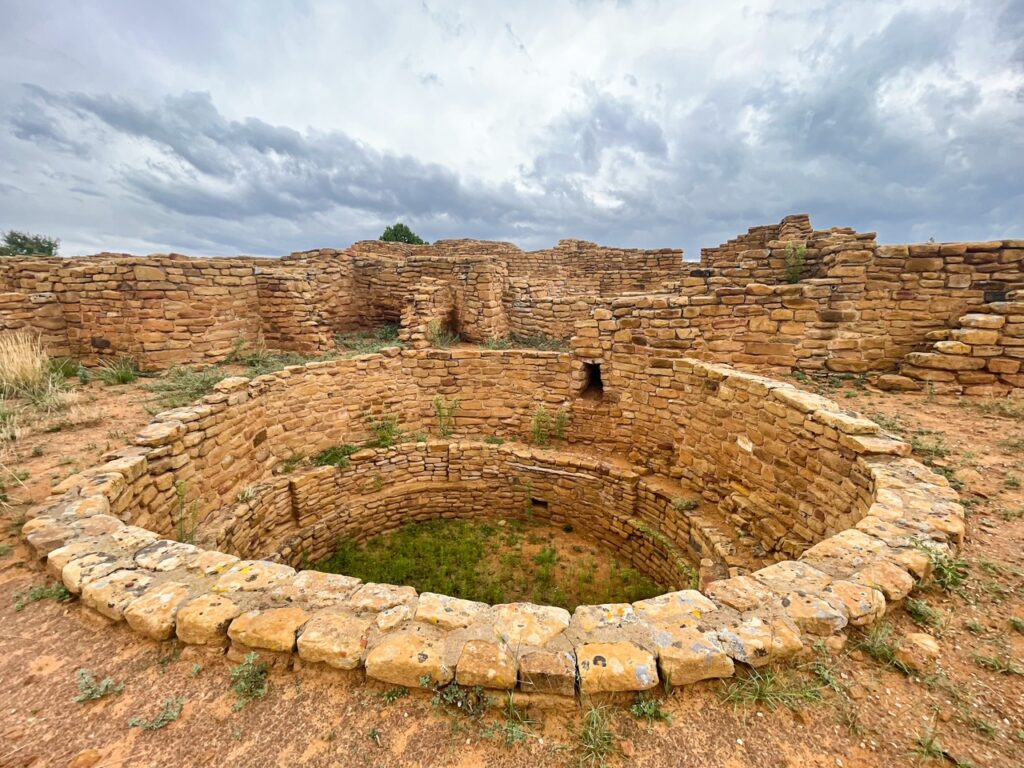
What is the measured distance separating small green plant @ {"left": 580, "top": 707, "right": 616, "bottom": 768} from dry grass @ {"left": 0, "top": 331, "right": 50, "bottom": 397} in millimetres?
8556

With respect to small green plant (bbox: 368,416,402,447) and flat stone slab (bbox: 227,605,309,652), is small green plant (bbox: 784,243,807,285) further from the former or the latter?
flat stone slab (bbox: 227,605,309,652)

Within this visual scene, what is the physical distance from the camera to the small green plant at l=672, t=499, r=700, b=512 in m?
6.26

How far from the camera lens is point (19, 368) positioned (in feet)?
19.7

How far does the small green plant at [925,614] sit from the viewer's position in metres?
2.40

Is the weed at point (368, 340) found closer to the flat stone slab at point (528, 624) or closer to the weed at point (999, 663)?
the flat stone slab at point (528, 624)

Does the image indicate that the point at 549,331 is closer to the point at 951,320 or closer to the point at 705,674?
the point at 951,320

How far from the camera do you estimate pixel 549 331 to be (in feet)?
33.5

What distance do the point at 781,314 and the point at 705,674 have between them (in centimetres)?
620

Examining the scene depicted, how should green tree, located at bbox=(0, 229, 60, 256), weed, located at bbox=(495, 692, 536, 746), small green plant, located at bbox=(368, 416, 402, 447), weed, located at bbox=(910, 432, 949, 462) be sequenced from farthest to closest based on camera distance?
green tree, located at bbox=(0, 229, 60, 256), small green plant, located at bbox=(368, 416, 402, 447), weed, located at bbox=(910, 432, 949, 462), weed, located at bbox=(495, 692, 536, 746)

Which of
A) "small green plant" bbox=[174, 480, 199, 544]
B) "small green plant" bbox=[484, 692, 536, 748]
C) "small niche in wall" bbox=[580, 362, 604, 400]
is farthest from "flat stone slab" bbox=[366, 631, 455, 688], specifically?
"small niche in wall" bbox=[580, 362, 604, 400]

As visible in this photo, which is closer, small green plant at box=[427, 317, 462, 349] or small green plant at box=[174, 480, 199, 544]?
small green plant at box=[174, 480, 199, 544]

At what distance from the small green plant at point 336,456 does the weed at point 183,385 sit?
Result: 2.16m

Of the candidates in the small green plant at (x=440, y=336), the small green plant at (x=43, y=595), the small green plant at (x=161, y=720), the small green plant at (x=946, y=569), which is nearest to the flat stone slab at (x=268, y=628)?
the small green plant at (x=161, y=720)

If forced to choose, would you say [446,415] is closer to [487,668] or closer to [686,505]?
[686,505]
